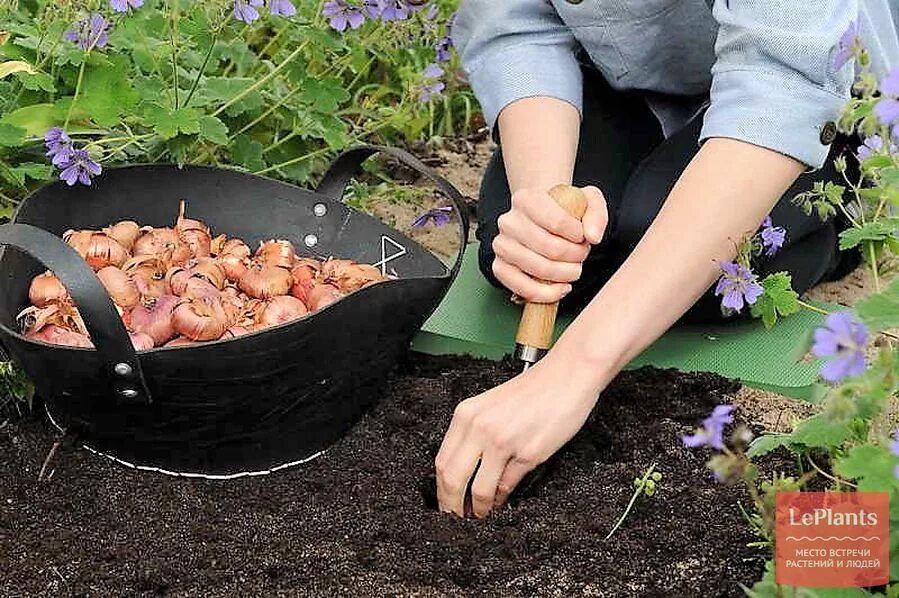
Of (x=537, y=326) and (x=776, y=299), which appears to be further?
(x=537, y=326)

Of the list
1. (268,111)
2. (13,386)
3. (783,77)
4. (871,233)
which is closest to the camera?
(871,233)

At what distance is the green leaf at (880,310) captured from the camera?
958mm

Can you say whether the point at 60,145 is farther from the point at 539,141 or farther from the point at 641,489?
the point at 641,489

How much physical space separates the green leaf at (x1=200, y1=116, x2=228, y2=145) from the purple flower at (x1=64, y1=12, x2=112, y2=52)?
192 mm

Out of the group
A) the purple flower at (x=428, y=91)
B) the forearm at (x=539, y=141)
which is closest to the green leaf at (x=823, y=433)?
the forearm at (x=539, y=141)

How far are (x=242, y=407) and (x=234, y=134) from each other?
2.60 feet

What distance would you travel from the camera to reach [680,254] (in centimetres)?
141

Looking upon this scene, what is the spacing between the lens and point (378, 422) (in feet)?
5.32

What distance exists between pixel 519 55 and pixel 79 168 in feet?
2.24

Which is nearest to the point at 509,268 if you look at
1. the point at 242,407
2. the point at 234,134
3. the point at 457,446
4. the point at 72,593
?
the point at 457,446

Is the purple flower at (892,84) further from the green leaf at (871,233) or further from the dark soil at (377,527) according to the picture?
the dark soil at (377,527)

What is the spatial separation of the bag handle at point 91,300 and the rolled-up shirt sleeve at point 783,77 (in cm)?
74

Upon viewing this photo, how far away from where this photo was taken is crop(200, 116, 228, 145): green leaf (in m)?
1.79

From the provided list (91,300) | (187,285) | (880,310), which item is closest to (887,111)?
(880,310)
